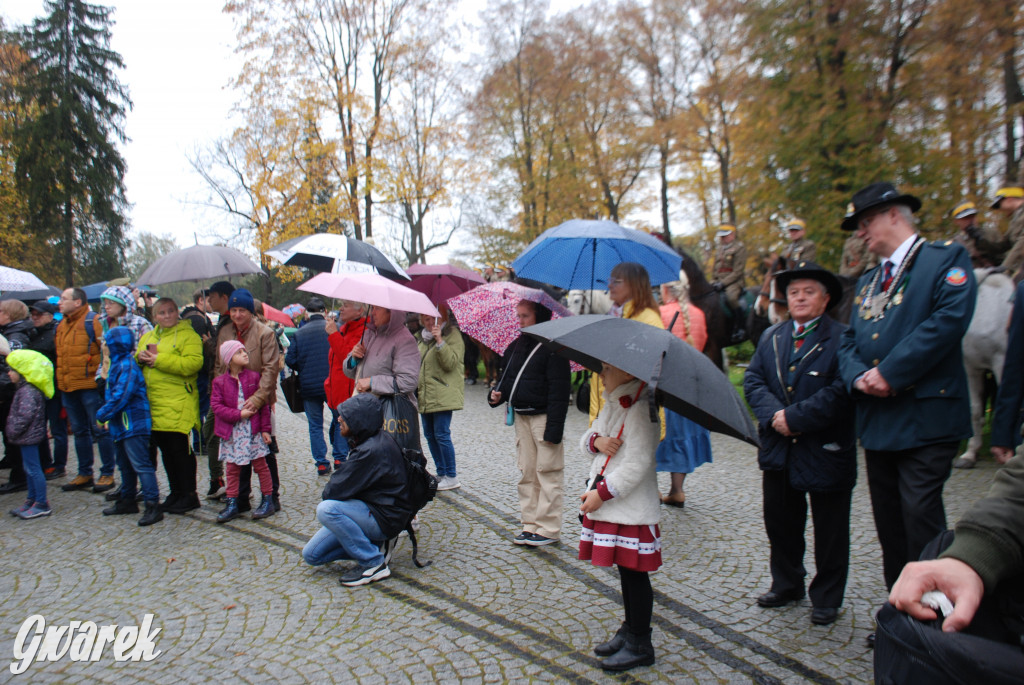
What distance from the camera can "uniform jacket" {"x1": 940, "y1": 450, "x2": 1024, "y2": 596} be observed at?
4.76 ft

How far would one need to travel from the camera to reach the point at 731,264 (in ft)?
30.5

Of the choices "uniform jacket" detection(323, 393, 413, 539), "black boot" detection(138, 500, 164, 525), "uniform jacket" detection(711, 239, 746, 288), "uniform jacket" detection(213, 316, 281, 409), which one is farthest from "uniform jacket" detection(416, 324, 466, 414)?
"uniform jacket" detection(711, 239, 746, 288)

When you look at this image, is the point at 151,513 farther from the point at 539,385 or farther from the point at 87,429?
the point at 539,385

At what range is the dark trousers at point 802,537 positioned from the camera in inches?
135

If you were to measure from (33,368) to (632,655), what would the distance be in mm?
6177

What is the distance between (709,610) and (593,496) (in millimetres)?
1321

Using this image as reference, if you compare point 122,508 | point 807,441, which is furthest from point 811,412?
point 122,508

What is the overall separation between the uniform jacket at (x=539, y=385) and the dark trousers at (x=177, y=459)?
3061mm

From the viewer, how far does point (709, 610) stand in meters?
3.69

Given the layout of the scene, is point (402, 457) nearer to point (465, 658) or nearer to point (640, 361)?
point (465, 658)

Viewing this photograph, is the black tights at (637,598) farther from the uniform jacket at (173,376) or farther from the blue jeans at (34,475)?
the blue jeans at (34,475)

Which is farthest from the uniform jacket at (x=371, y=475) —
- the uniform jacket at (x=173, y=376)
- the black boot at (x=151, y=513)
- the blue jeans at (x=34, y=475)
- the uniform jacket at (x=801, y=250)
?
the uniform jacket at (x=801, y=250)

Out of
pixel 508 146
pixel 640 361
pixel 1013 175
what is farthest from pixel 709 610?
pixel 508 146

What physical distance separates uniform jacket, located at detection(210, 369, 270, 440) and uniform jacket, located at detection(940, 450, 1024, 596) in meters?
5.29
